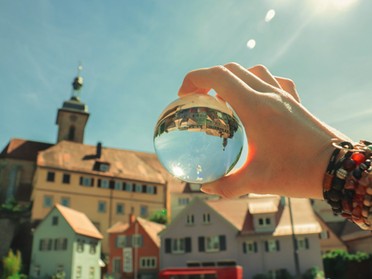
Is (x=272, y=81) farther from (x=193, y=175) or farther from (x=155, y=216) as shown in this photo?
(x=155, y=216)

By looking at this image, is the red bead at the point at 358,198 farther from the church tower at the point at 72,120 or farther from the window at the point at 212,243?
the church tower at the point at 72,120

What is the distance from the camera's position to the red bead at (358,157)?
206cm

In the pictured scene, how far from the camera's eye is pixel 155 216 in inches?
2405

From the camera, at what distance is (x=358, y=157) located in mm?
2072

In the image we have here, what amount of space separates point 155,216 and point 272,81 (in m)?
59.7

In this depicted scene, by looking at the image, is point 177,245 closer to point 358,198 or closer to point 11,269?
point 11,269

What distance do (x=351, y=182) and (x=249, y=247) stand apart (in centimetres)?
4206

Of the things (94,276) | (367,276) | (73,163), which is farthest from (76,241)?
(367,276)

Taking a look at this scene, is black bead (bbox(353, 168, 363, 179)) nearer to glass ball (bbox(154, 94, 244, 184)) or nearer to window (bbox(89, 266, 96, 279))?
glass ball (bbox(154, 94, 244, 184))

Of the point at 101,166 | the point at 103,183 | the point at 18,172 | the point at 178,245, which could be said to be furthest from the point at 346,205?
the point at 18,172

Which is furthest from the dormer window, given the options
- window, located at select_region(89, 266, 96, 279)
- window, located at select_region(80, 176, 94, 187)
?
window, located at select_region(89, 266, 96, 279)

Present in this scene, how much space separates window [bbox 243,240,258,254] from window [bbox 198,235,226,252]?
2.24 meters

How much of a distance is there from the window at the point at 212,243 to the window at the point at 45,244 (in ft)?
59.2

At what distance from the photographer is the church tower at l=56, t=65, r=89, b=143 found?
80.2 metres
